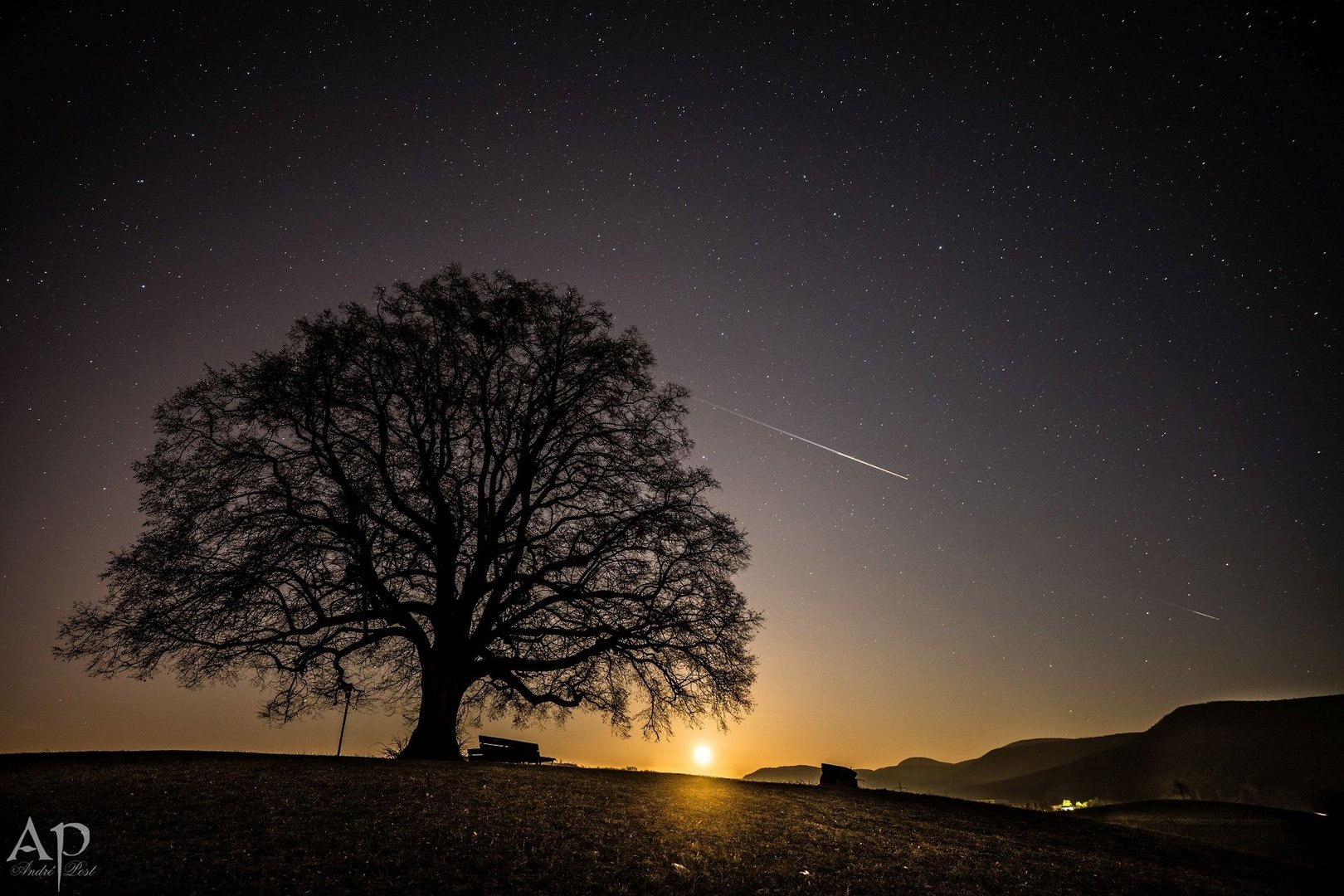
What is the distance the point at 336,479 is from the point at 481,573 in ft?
14.6

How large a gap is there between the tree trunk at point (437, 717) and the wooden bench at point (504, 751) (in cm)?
59

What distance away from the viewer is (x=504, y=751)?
16.2 meters

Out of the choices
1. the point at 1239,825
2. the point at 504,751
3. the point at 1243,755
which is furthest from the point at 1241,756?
the point at 504,751

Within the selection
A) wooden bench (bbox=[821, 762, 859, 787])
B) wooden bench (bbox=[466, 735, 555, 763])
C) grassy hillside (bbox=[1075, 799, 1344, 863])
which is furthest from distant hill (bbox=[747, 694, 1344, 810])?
wooden bench (bbox=[466, 735, 555, 763])

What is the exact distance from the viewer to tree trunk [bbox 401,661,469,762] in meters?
15.3

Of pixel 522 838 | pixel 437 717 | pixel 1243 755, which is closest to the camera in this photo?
pixel 522 838

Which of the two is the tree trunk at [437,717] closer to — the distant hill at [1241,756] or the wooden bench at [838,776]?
the wooden bench at [838,776]

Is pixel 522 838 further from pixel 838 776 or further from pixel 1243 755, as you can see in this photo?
pixel 1243 755

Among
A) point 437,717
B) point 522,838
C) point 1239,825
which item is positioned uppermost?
point 437,717

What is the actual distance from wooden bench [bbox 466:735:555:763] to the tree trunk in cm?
59

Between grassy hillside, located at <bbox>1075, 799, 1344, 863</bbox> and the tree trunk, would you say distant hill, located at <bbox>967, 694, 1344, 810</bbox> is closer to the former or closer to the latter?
grassy hillside, located at <bbox>1075, 799, 1344, 863</bbox>

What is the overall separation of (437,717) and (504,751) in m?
2.02

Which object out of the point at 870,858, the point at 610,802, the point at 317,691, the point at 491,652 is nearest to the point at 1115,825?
the point at 870,858

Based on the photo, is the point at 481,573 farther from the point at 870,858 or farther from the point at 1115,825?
the point at 1115,825
